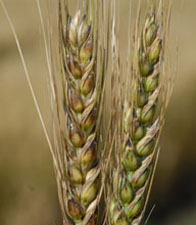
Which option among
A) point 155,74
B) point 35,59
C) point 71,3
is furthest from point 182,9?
point 155,74

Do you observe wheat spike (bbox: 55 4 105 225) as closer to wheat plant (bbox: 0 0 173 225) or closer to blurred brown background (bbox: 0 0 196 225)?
wheat plant (bbox: 0 0 173 225)

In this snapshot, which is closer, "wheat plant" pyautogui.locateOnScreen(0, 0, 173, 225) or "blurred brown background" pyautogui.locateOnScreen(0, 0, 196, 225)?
"wheat plant" pyautogui.locateOnScreen(0, 0, 173, 225)

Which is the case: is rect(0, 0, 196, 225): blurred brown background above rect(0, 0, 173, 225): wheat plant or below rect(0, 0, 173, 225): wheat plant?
below

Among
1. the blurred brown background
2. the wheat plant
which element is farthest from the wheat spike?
the blurred brown background

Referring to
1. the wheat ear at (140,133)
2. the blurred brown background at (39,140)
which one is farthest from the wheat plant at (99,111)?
the blurred brown background at (39,140)

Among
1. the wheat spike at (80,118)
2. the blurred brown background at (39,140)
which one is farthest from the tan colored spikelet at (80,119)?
the blurred brown background at (39,140)

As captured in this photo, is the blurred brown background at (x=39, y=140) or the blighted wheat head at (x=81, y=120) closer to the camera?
the blighted wheat head at (x=81, y=120)

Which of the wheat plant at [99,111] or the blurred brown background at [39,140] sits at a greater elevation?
the wheat plant at [99,111]

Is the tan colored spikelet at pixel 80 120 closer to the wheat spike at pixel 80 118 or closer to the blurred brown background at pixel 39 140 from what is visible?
the wheat spike at pixel 80 118
